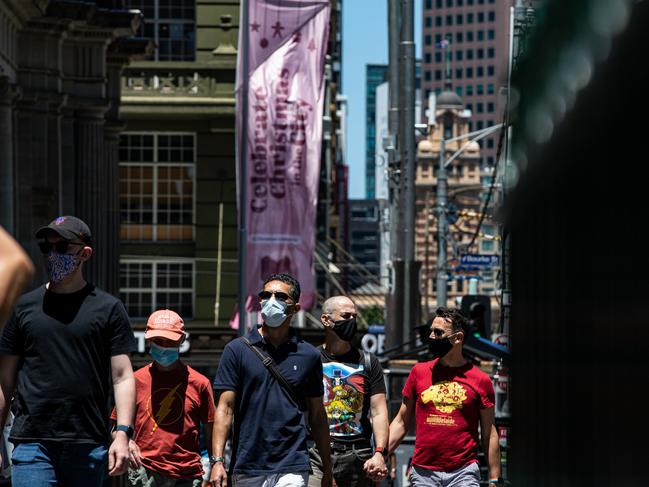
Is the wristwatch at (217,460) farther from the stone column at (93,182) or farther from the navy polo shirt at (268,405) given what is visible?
the stone column at (93,182)

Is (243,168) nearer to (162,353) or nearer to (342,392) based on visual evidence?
(342,392)

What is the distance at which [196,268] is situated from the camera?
39812 mm

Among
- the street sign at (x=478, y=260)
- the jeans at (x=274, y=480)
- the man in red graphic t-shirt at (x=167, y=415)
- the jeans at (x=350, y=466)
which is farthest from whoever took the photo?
the street sign at (x=478, y=260)

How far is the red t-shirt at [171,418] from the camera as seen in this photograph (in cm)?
929

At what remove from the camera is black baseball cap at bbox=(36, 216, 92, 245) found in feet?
22.2

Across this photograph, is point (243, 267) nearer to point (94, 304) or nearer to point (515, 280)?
point (94, 304)

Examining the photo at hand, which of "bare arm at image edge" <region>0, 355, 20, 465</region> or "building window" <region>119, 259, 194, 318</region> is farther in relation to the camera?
"building window" <region>119, 259, 194, 318</region>

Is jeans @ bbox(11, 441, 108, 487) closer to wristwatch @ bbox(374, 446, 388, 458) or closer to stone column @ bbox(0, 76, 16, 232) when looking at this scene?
wristwatch @ bbox(374, 446, 388, 458)

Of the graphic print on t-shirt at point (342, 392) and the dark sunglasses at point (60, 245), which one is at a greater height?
the dark sunglasses at point (60, 245)

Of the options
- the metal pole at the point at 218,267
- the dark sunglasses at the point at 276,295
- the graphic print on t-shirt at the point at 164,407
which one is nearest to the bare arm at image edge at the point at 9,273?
the dark sunglasses at the point at 276,295

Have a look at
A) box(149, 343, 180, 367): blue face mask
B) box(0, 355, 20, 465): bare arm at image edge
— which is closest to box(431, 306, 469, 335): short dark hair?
box(149, 343, 180, 367): blue face mask

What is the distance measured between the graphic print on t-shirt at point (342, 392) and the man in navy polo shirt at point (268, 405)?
107 centimetres

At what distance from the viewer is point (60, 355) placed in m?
6.86

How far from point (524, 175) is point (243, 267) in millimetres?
23352
